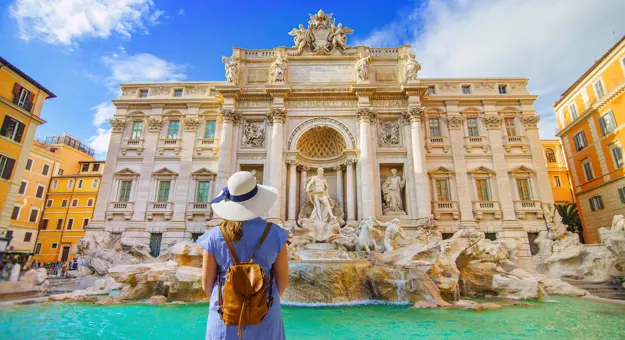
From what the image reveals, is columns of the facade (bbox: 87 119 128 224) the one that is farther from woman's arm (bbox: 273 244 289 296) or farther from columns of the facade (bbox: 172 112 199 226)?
woman's arm (bbox: 273 244 289 296)

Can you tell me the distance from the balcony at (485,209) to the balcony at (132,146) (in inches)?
885

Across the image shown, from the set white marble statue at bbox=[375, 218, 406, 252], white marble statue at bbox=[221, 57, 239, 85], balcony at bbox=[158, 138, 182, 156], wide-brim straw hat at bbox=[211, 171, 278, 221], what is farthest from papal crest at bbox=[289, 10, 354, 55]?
wide-brim straw hat at bbox=[211, 171, 278, 221]

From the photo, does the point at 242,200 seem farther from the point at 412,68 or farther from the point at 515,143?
the point at 515,143

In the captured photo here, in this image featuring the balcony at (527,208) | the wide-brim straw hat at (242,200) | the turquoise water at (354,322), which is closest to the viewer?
the wide-brim straw hat at (242,200)

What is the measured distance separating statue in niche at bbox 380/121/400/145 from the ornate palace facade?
7 cm

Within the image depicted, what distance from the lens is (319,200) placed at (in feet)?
54.5

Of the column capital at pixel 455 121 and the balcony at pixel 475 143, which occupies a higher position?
the column capital at pixel 455 121

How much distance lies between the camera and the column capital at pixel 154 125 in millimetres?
20719

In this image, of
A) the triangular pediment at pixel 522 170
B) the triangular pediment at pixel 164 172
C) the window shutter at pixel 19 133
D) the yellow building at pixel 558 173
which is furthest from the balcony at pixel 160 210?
the yellow building at pixel 558 173

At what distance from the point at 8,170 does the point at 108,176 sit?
16.5m

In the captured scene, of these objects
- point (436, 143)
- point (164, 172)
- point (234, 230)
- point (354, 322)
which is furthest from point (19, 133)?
point (436, 143)

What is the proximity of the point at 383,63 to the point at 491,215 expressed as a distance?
488 inches

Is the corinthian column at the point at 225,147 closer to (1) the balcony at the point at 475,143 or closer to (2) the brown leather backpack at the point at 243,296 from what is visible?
(1) the balcony at the point at 475,143

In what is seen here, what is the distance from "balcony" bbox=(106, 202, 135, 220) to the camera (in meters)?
18.8
